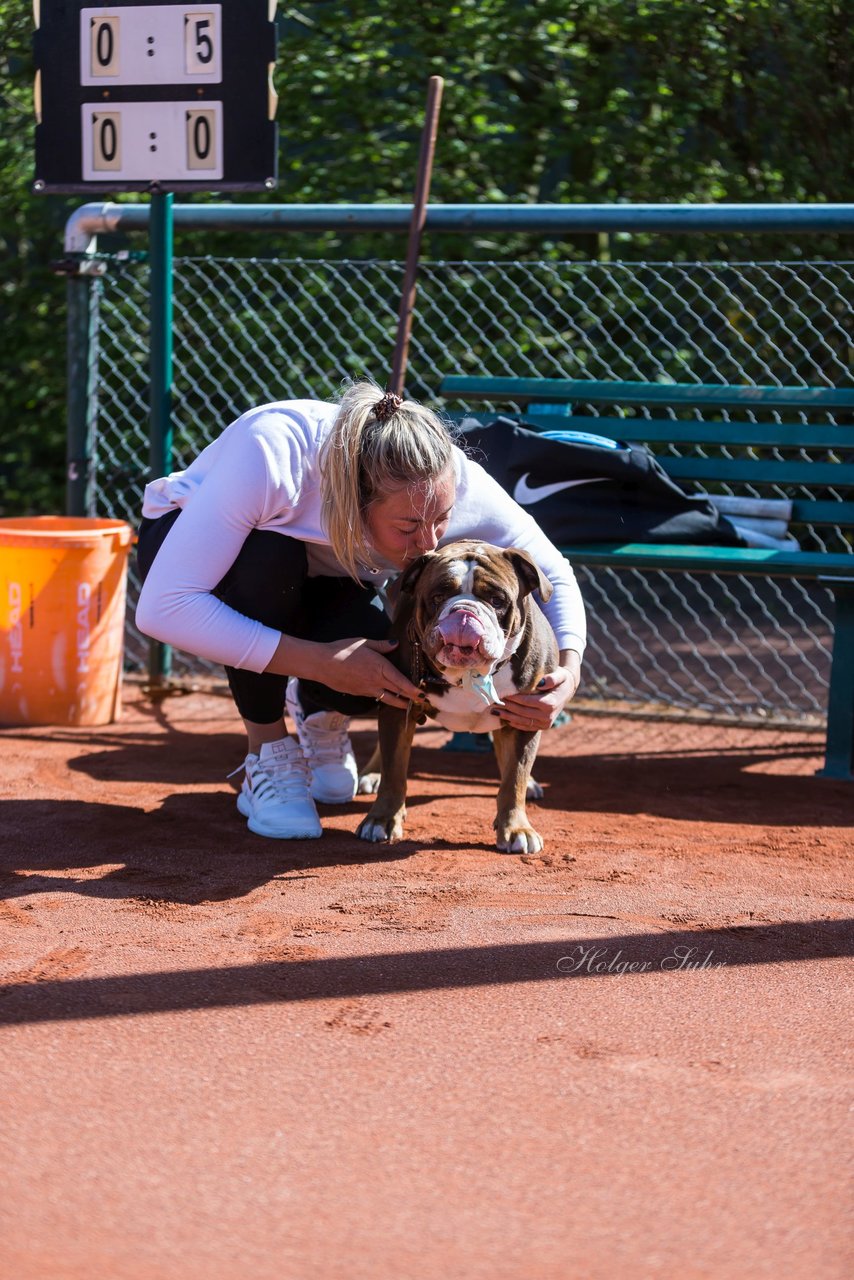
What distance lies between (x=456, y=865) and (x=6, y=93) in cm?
599

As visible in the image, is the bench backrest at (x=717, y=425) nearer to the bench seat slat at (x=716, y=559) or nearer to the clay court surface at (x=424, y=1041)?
the bench seat slat at (x=716, y=559)

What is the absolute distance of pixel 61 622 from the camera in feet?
16.4

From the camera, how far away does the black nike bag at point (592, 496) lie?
4.64 meters

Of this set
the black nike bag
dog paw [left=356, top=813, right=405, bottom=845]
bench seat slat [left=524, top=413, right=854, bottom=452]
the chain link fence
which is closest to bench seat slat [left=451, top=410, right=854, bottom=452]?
bench seat slat [left=524, top=413, right=854, bottom=452]

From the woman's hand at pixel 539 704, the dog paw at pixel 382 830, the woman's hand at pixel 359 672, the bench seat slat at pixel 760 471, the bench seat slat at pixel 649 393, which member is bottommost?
the dog paw at pixel 382 830

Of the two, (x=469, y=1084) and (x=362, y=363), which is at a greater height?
(x=362, y=363)

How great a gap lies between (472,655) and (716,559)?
1574mm

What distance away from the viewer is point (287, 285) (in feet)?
26.5

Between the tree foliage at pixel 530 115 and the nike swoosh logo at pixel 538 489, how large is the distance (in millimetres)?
3623

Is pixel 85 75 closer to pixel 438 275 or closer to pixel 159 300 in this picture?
pixel 159 300

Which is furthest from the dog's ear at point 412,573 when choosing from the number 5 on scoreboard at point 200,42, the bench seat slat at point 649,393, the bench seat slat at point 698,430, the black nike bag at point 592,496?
the number 5 on scoreboard at point 200,42

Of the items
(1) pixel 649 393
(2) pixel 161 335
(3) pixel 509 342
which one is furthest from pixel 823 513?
(3) pixel 509 342

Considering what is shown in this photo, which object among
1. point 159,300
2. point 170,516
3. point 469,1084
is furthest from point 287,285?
point 469,1084

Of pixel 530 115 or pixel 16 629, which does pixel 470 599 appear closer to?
pixel 16 629
